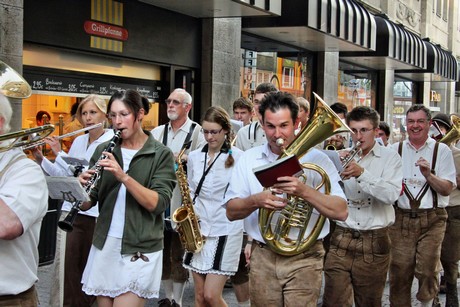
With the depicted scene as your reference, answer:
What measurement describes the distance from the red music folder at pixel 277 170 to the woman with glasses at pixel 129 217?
929 millimetres

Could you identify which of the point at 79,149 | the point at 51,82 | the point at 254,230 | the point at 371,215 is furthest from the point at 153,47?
the point at 254,230

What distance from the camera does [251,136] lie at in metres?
8.58

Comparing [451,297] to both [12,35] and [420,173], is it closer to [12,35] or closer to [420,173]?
[420,173]

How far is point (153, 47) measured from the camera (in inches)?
520

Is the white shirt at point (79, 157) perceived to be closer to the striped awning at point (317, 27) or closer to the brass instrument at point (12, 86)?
the brass instrument at point (12, 86)

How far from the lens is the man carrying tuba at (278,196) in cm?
459

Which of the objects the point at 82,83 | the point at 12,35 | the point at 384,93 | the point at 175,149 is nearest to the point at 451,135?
the point at 175,149

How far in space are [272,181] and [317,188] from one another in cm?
55

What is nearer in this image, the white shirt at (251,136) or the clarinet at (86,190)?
the clarinet at (86,190)

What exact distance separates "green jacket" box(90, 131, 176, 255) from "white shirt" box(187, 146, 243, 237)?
1417mm

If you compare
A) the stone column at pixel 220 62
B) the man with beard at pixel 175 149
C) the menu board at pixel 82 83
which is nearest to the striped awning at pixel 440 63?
the stone column at pixel 220 62

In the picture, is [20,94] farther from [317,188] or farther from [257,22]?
[257,22]

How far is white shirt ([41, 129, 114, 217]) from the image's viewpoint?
20.9 ft

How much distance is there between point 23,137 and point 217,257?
3.00 meters
